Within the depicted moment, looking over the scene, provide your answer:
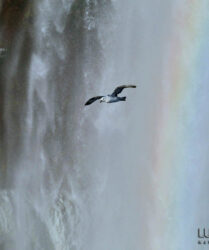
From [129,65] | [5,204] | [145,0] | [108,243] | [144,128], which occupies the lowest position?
[108,243]

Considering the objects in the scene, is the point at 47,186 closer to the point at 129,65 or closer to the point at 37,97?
the point at 37,97

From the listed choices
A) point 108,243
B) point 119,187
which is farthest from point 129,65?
point 108,243

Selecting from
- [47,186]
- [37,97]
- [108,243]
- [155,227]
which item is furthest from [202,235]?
[37,97]

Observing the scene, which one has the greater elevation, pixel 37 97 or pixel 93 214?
pixel 37 97

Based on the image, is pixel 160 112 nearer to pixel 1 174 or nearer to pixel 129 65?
pixel 129 65

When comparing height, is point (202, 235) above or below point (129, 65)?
below
